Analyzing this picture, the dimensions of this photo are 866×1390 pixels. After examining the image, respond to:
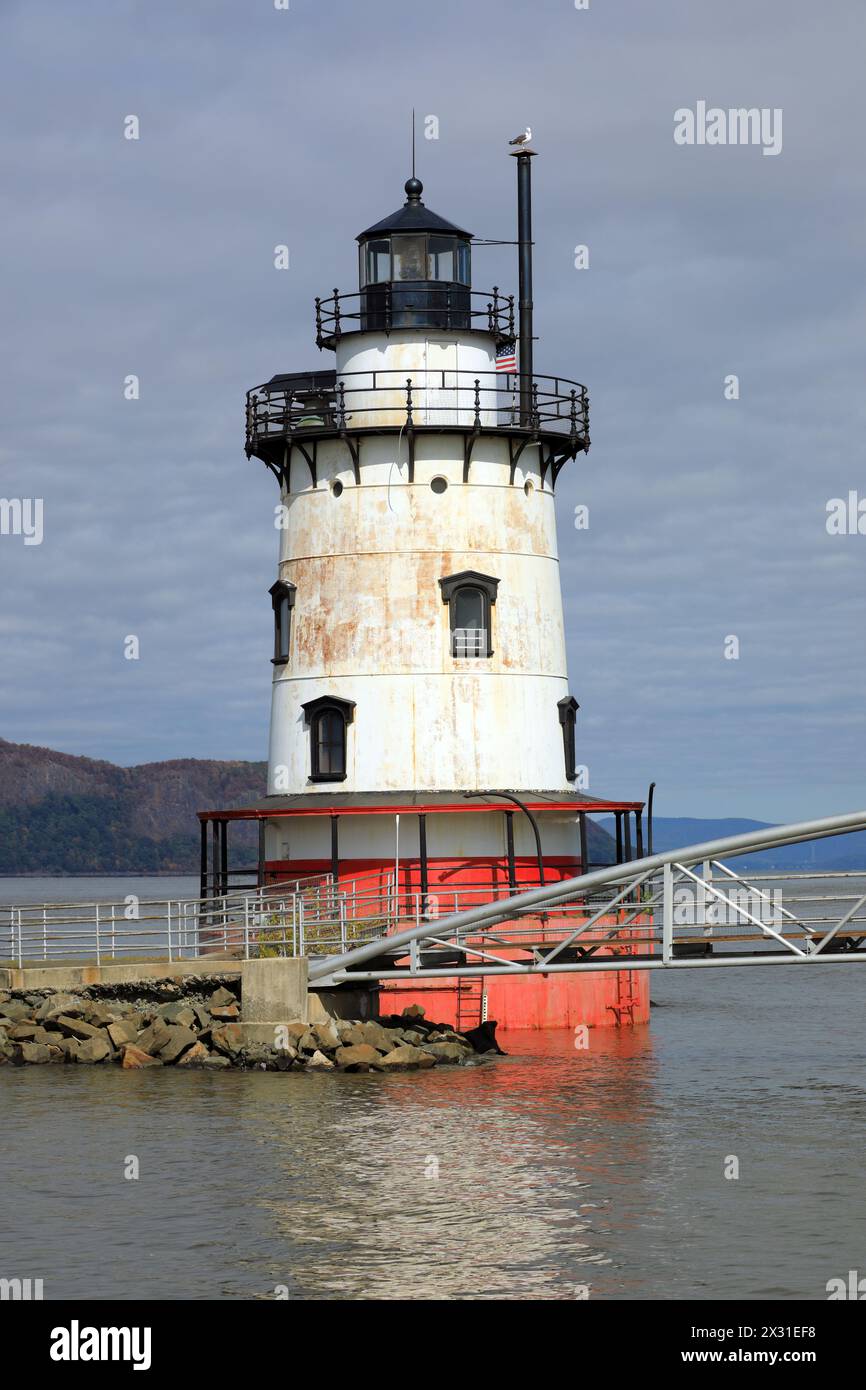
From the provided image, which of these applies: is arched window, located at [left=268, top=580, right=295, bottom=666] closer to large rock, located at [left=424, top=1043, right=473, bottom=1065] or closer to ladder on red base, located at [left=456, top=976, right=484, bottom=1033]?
ladder on red base, located at [left=456, top=976, right=484, bottom=1033]

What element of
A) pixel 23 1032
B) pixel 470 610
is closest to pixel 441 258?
pixel 470 610

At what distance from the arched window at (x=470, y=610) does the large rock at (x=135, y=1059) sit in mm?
10810

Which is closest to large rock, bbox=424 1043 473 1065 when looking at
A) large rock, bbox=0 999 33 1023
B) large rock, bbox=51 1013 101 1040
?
large rock, bbox=51 1013 101 1040

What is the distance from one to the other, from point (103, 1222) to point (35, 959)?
602 inches

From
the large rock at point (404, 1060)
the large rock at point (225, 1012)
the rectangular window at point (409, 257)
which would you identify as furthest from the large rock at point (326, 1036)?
the rectangular window at point (409, 257)

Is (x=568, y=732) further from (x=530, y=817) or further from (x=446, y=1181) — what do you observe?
(x=446, y=1181)

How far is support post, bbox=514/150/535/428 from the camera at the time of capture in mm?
42250

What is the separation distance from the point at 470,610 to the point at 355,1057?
11.0 meters

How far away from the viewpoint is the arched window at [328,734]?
39719 mm

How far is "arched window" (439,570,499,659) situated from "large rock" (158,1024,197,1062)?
34.2 ft
